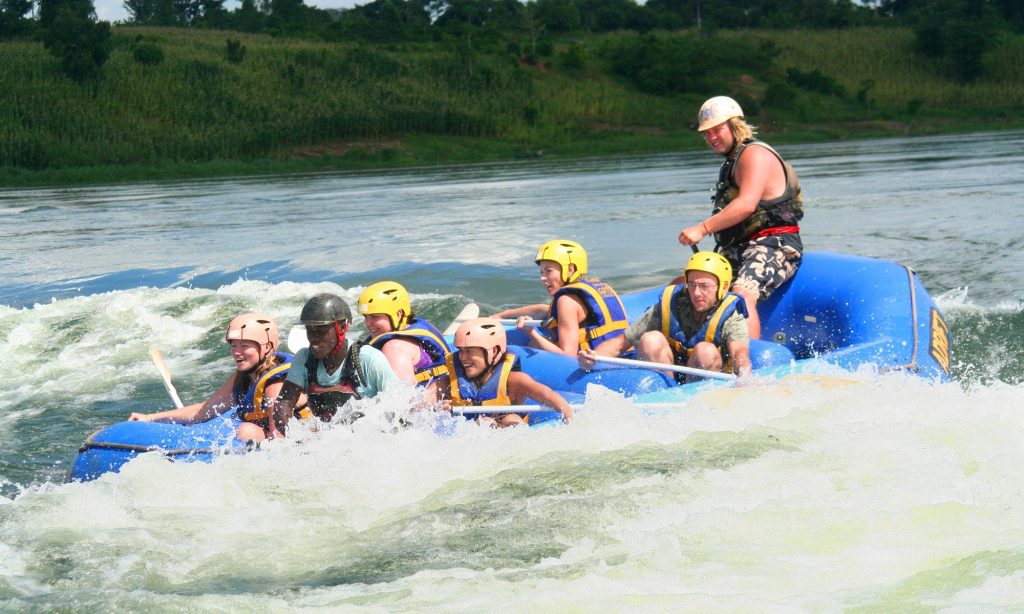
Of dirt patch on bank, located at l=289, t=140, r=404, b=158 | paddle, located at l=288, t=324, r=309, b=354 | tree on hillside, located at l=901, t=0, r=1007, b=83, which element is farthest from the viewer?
tree on hillside, located at l=901, t=0, r=1007, b=83

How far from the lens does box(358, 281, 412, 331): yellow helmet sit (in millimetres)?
6344

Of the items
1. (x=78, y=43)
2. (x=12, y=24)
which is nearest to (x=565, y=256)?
(x=78, y=43)

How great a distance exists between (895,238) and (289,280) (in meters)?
6.94

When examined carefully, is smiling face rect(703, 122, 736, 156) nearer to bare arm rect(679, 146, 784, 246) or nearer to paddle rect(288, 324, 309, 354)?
bare arm rect(679, 146, 784, 246)

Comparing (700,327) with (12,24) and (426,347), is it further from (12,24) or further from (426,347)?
(12,24)

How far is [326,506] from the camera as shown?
18.1 feet

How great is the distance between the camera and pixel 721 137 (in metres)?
6.66

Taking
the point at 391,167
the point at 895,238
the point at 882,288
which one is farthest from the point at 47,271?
the point at 391,167

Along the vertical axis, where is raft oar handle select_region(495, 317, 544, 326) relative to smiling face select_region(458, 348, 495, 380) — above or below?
below

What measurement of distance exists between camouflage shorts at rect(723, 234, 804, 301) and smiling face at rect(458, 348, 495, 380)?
5.21 ft

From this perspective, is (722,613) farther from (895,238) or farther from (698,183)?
(698,183)

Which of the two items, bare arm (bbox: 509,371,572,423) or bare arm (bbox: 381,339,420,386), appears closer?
bare arm (bbox: 509,371,572,423)

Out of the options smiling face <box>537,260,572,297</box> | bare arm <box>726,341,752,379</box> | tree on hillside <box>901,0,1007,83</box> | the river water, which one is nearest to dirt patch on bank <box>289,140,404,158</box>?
tree on hillside <box>901,0,1007,83</box>

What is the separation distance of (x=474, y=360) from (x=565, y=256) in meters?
1.13
